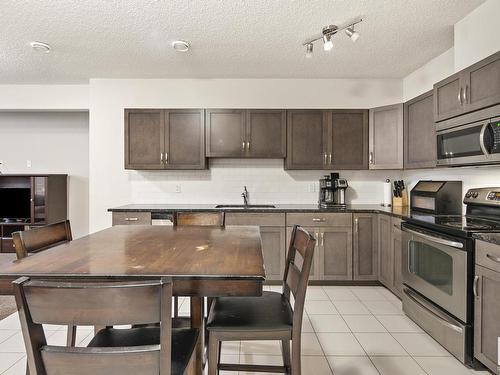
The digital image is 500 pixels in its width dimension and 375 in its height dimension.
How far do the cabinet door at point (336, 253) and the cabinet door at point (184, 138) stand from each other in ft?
5.50

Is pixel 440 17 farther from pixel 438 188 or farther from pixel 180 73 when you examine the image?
pixel 180 73

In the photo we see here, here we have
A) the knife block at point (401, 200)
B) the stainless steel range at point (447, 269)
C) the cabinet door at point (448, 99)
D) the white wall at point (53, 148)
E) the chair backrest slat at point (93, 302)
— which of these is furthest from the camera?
the white wall at point (53, 148)

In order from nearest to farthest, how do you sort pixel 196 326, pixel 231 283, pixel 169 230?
pixel 231 283, pixel 196 326, pixel 169 230

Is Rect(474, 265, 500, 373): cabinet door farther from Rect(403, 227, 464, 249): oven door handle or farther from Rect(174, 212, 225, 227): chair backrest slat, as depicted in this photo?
Rect(174, 212, 225, 227): chair backrest slat

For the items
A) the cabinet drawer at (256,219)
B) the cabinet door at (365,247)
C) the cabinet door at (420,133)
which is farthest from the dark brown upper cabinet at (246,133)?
the cabinet door at (420,133)

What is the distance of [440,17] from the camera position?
8.55 ft

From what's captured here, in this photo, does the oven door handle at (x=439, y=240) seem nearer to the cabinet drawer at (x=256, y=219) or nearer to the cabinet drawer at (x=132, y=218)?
the cabinet drawer at (x=256, y=219)

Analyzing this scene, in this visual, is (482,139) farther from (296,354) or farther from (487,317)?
(296,354)

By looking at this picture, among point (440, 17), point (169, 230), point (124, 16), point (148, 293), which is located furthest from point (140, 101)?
point (148, 293)

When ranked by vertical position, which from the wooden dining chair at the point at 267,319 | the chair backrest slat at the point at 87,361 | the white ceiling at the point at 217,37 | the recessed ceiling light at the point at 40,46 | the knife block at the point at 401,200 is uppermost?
the white ceiling at the point at 217,37

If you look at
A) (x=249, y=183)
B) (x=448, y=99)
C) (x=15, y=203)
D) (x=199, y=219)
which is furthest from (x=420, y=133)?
(x=15, y=203)

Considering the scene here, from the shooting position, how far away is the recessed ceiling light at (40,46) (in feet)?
10.0

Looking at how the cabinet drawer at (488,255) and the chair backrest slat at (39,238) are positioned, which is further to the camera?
the cabinet drawer at (488,255)

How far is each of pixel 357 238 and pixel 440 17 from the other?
2.20 meters
